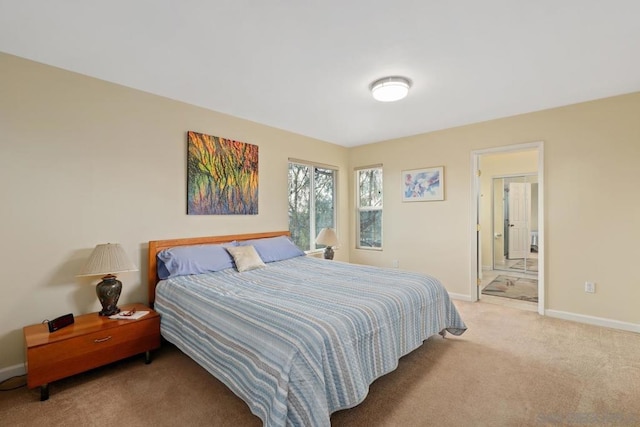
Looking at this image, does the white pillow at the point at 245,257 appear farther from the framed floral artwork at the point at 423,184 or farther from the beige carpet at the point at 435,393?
the framed floral artwork at the point at 423,184

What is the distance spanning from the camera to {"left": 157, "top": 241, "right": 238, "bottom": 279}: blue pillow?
2777 millimetres

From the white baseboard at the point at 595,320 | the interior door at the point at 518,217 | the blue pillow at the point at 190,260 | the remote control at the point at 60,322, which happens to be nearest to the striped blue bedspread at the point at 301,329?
the blue pillow at the point at 190,260

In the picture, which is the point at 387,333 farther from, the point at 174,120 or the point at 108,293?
the point at 174,120

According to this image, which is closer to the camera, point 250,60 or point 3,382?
point 3,382

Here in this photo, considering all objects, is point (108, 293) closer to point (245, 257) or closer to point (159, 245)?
point (159, 245)

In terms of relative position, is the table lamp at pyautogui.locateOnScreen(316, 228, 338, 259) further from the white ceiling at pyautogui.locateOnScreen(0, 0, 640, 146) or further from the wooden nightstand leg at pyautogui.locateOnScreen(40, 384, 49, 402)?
the wooden nightstand leg at pyautogui.locateOnScreen(40, 384, 49, 402)

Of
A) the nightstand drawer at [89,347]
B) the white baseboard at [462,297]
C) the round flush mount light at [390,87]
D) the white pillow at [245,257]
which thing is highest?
the round flush mount light at [390,87]

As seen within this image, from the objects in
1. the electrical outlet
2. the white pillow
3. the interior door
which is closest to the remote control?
the white pillow

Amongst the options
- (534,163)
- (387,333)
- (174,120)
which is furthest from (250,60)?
(534,163)

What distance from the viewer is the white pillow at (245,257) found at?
3055 millimetres

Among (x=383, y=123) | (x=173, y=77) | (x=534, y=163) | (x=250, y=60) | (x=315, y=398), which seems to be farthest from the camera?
(x=534, y=163)

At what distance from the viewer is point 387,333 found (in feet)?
6.37

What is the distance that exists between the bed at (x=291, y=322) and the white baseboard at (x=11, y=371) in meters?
0.95

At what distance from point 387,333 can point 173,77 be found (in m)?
2.77
